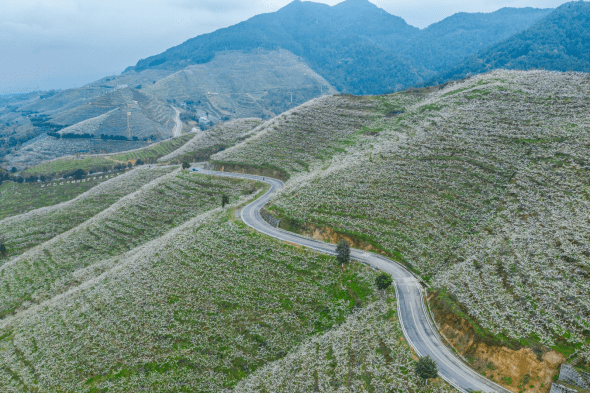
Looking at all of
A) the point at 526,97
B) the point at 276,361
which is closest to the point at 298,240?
the point at 276,361

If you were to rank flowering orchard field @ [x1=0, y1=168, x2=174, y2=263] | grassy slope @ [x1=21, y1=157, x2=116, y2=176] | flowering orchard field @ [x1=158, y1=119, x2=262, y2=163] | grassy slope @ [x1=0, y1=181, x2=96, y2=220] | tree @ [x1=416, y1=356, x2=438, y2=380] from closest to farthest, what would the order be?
1. tree @ [x1=416, y1=356, x2=438, y2=380]
2. flowering orchard field @ [x1=0, y1=168, x2=174, y2=263]
3. grassy slope @ [x1=0, y1=181, x2=96, y2=220]
4. flowering orchard field @ [x1=158, y1=119, x2=262, y2=163]
5. grassy slope @ [x1=21, y1=157, x2=116, y2=176]

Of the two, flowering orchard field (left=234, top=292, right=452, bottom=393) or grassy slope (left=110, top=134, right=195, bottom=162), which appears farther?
grassy slope (left=110, top=134, right=195, bottom=162)

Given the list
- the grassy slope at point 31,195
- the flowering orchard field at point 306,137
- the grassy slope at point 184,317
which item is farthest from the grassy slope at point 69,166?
the grassy slope at point 184,317

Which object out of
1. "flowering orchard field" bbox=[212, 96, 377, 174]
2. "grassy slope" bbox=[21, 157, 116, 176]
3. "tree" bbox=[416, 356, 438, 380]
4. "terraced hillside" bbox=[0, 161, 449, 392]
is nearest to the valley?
"tree" bbox=[416, 356, 438, 380]

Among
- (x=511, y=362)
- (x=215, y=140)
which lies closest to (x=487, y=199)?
(x=511, y=362)

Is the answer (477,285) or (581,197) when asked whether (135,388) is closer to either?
(477,285)

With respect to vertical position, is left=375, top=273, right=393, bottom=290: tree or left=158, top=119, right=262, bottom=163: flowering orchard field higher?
left=158, top=119, right=262, bottom=163: flowering orchard field

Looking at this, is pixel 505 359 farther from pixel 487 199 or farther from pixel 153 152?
pixel 153 152

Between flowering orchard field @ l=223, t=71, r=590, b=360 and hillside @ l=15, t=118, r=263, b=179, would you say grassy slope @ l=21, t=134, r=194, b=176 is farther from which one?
flowering orchard field @ l=223, t=71, r=590, b=360
